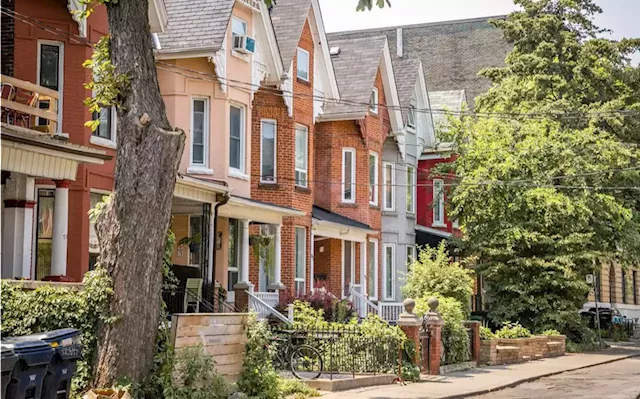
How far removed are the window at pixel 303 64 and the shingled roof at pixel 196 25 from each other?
525cm

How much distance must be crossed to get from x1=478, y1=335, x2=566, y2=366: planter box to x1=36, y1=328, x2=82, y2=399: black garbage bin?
1663 cm

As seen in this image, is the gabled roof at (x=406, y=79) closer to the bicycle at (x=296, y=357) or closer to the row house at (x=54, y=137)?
the row house at (x=54, y=137)

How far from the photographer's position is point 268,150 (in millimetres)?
31047

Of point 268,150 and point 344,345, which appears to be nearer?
point 344,345

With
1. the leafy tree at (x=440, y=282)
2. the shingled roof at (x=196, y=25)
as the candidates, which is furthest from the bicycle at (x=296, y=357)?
the shingled roof at (x=196, y=25)

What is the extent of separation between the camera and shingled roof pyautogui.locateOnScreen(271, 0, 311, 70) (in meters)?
31.9

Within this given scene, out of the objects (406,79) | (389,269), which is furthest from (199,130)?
(406,79)

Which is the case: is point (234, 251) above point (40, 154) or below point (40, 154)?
below

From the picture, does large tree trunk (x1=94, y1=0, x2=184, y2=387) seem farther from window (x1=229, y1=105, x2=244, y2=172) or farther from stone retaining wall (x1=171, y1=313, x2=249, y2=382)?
window (x1=229, y1=105, x2=244, y2=172)

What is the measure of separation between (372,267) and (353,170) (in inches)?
165

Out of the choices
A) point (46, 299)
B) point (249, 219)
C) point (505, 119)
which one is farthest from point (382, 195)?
point (46, 299)

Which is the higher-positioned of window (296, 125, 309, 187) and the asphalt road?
window (296, 125, 309, 187)

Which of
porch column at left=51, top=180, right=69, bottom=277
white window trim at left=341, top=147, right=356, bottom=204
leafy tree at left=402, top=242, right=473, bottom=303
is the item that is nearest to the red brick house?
white window trim at left=341, top=147, right=356, bottom=204

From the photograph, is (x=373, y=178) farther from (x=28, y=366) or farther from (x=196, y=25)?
(x=28, y=366)
